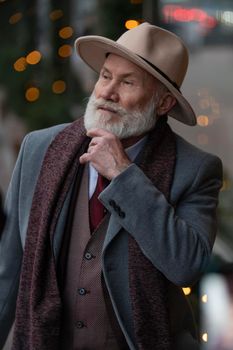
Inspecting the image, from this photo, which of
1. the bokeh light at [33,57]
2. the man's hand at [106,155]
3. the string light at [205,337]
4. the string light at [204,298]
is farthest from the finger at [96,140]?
the bokeh light at [33,57]

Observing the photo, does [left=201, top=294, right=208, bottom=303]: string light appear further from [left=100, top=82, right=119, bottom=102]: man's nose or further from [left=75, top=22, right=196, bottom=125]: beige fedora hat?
[left=100, top=82, right=119, bottom=102]: man's nose

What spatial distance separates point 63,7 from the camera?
6102 millimetres

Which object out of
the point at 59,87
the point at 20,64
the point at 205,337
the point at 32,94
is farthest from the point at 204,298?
the point at 20,64

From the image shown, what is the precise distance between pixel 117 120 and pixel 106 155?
130 millimetres

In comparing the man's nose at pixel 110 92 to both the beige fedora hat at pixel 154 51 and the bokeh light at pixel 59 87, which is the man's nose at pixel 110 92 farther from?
the bokeh light at pixel 59 87

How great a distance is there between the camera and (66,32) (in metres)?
6.14

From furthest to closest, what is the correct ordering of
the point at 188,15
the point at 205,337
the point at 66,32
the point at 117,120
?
the point at 66,32 < the point at 188,15 < the point at 205,337 < the point at 117,120

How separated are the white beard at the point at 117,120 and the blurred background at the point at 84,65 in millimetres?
1715

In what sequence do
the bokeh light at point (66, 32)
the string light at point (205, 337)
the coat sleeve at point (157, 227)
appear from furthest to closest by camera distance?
the bokeh light at point (66, 32)
the string light at point (205, 337)
the coat sleeve at point (157, 227)

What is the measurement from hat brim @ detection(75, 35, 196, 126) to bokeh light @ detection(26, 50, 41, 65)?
341 centimetres

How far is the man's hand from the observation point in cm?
248

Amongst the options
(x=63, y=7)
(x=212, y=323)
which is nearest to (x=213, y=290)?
(x=212, y=323)

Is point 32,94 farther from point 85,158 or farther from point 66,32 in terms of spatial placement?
point 85,158

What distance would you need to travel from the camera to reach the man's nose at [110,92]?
2.54m
